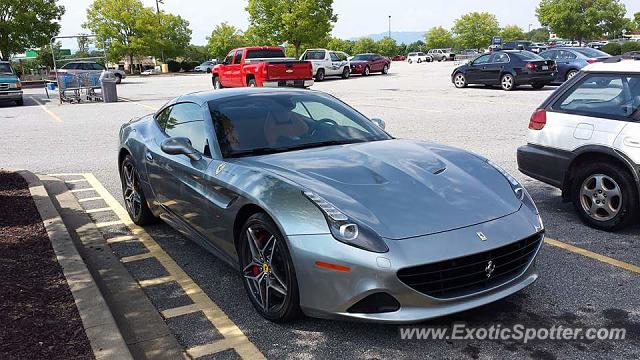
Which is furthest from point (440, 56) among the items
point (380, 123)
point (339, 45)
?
point (380, 123)

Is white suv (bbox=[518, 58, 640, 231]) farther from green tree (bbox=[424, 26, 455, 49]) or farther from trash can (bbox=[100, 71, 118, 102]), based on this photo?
green tree (bbox=[424, 26, 455, 49])

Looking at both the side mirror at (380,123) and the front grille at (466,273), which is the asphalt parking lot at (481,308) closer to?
the front grille at (466,273)

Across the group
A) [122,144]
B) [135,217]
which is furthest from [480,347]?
[122,144]

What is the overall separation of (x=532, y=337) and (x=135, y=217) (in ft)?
13.5

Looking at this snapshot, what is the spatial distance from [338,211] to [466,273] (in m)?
0.78

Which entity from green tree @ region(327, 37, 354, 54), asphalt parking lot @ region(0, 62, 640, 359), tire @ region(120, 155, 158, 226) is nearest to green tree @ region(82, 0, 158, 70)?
green tree @ region(327, 37, 354, 54)

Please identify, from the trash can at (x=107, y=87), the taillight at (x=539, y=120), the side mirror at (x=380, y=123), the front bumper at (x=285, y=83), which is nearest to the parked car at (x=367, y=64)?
the front bumper at (x=285, y=83)

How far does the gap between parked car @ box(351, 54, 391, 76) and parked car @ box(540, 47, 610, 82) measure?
1455cm

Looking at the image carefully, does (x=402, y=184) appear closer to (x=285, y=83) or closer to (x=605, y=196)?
(x=605, y=196)

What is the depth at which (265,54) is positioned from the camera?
23.5m

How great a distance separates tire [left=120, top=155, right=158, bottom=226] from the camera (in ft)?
18.5

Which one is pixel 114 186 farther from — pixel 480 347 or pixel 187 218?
pixel 480 347

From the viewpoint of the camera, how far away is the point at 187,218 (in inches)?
176

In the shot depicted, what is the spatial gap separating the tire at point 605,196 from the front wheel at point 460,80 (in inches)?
706
